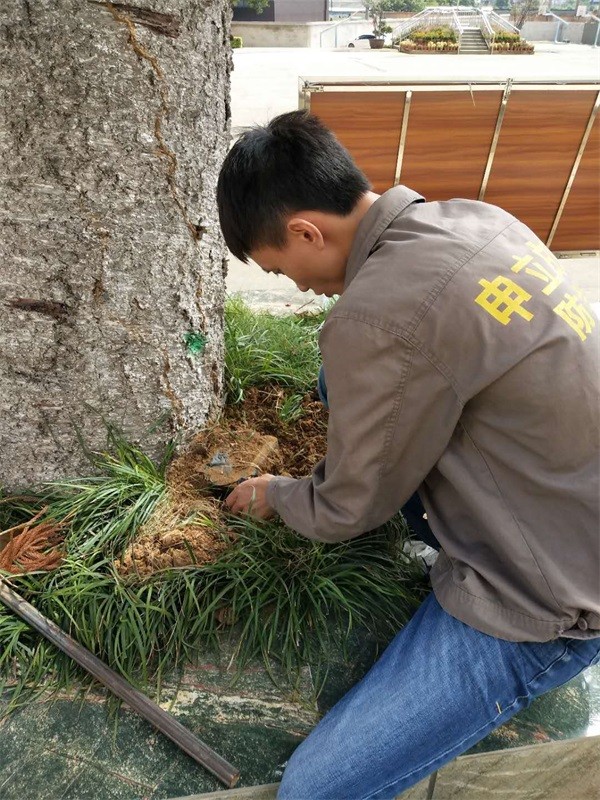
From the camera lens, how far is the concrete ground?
393 centimetres

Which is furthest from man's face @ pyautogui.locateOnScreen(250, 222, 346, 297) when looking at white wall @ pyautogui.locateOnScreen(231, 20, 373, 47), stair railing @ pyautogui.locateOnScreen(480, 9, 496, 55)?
white wall @ pyautogui.locateOnScreen(231, 20, 373, 47)

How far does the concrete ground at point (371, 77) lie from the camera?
3928 millimetres

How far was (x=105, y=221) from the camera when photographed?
66.1 inches

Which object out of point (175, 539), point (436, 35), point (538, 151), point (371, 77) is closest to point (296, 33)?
point (436, 35)

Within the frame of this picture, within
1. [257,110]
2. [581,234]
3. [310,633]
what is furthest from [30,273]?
[257,110]

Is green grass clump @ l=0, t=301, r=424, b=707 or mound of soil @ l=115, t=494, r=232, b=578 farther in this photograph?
mound of soil @ l=115, t=494, r=232, b=578

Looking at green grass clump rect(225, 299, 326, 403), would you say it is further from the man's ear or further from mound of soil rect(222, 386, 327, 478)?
the man's ear

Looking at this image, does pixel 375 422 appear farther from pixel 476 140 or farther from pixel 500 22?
pixel 500 22

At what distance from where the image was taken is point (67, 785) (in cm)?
145

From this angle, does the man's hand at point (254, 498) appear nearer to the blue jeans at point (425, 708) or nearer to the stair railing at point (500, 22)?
the blue jeans at point (425, 708)

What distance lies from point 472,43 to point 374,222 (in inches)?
441

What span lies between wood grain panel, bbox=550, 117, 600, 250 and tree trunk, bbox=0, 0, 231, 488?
13.1 ft

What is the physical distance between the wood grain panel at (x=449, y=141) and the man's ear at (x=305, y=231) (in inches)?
136

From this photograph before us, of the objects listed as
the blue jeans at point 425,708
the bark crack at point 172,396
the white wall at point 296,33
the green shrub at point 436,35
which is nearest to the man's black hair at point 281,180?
the bark crack at point 172,396
